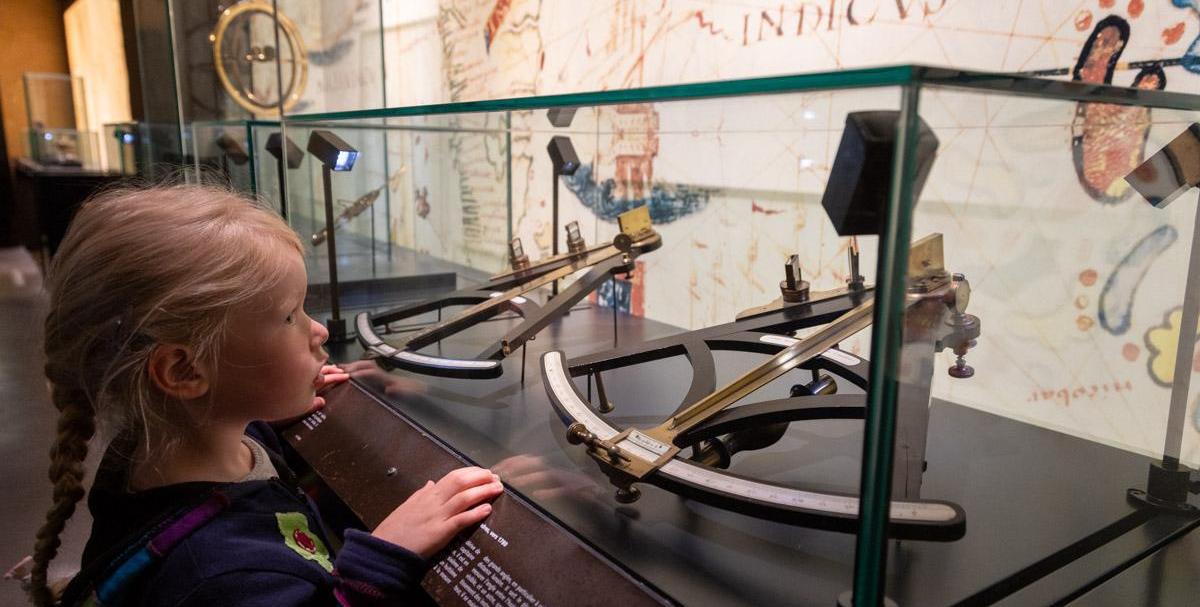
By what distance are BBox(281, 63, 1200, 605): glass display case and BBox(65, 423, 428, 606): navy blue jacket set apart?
0.23m

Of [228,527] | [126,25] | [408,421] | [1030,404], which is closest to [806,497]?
[1030,404]

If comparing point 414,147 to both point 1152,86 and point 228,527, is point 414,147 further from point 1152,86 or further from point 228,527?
point 1152,86

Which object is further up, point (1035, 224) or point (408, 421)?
point (1035, 224)

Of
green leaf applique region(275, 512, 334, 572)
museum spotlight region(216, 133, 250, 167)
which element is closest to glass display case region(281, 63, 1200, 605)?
green leaf applique region(275, 512, 334, 572)

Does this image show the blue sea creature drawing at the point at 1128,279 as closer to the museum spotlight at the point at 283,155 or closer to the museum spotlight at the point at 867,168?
the museum spotlight at the point at 867,168

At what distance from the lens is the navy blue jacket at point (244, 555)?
2.88ft

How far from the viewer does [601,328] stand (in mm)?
2117

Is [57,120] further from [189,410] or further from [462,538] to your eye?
[462,538]

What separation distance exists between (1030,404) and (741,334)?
19.4 inches

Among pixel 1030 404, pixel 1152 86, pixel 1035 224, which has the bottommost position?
pixel 1030 404

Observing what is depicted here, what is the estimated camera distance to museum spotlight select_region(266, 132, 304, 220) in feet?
7.12

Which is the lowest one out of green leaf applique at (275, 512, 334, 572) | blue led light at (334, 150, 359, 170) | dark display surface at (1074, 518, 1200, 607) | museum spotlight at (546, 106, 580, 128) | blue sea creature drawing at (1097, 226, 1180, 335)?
dark display surface at (1074, 518, 1200, 607)

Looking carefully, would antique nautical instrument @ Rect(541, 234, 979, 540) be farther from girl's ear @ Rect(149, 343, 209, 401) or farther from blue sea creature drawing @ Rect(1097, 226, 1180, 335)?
girl's ear @ Rect(149, 343, 209, 401)

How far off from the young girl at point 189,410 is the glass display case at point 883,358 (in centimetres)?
26
